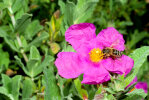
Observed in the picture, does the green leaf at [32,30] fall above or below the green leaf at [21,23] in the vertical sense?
below

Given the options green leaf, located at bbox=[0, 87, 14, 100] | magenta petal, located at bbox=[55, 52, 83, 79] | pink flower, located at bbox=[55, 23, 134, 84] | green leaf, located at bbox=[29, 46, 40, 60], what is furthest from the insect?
green leaf, located at bbox=[0, 87, 14, 100]

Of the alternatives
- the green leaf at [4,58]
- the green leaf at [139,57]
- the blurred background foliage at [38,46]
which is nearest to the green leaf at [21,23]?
the blurred background foliage at [38,46]

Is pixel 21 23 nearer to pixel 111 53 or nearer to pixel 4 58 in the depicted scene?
pixel 4 58

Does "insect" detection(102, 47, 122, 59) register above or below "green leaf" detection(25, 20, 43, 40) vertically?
below

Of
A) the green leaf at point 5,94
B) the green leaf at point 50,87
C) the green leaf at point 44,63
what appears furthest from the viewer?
the green leaf at point 44,63

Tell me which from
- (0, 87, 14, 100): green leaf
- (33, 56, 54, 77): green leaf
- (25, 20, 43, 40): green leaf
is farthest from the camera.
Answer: (25, 20, 43, 40): green leaf

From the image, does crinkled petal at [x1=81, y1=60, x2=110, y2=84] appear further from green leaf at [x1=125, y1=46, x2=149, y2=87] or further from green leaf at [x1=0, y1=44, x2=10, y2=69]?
green leaf at [x1=0, y1=44, x2=10, y2=69]

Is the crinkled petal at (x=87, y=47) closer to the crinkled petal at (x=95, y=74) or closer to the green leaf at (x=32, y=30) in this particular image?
the crinkled petal at (x=95, y=74)
